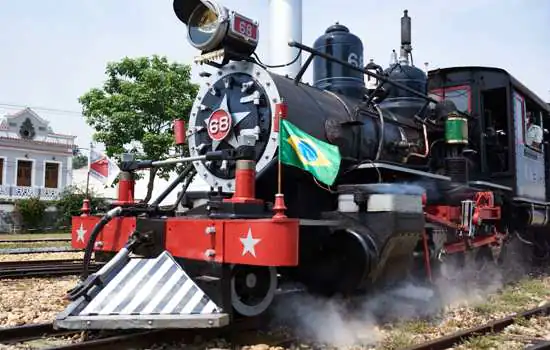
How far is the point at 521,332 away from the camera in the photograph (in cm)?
494

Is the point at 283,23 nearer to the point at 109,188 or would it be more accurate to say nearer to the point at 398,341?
the point at 398,341

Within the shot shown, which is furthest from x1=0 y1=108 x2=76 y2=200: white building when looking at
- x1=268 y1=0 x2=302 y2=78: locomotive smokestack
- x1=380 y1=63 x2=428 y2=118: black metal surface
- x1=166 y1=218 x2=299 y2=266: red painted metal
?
x1=166 y1=218 x2=299 y2=266: red painted metal

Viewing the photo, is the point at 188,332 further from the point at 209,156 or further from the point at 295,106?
the point at 295,106

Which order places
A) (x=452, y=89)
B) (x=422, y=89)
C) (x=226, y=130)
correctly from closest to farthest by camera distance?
1. (x=226, y=130)
2. (x=422, y=89)
3. (x=452, y=89)

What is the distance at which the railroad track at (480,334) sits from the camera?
4093mm

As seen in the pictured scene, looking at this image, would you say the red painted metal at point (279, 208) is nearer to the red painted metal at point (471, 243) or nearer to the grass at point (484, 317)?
the grass at point (484, 317)

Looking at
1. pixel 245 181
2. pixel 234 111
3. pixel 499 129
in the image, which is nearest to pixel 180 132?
pixel 234 111

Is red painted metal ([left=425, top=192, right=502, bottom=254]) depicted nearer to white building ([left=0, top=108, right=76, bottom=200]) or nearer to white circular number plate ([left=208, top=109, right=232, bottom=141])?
white circular number plate ([left=208, top=109, right=232, bottom=141])

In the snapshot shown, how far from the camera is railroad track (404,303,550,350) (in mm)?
4093

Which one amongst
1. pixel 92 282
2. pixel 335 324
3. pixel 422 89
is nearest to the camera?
pixel 92 282

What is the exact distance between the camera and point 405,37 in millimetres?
8867

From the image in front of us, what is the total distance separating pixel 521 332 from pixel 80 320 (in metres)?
3.80

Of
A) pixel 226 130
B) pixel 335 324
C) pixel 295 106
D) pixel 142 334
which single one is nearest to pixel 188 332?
pixel 142 334

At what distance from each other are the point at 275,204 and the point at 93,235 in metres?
1.67
